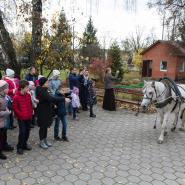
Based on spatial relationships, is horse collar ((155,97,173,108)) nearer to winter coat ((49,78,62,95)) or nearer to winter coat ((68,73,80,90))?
winter coat ((49,78,62,95))

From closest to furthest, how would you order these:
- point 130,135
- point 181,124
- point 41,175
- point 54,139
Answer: point 41,175 → point 54,139 → point 130,135 → point 181,124

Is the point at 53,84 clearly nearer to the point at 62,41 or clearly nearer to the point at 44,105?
the point at 44,105

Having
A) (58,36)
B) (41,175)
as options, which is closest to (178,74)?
(58,36)

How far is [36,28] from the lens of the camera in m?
10.6

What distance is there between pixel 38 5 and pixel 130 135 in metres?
5.93

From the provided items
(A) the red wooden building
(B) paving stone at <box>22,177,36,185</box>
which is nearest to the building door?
(A) the red wooden building

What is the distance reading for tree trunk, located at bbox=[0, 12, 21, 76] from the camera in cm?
959

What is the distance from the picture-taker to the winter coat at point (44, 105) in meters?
6.22

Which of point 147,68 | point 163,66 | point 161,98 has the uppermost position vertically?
point 163,66

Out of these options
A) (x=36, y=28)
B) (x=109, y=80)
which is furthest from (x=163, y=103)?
(x=36, y=28)

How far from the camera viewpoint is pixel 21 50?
38.3 ft

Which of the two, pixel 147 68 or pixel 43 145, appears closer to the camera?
pixel 43 145

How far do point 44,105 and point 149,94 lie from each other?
2776mm

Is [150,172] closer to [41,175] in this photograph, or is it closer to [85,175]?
[85,175]
